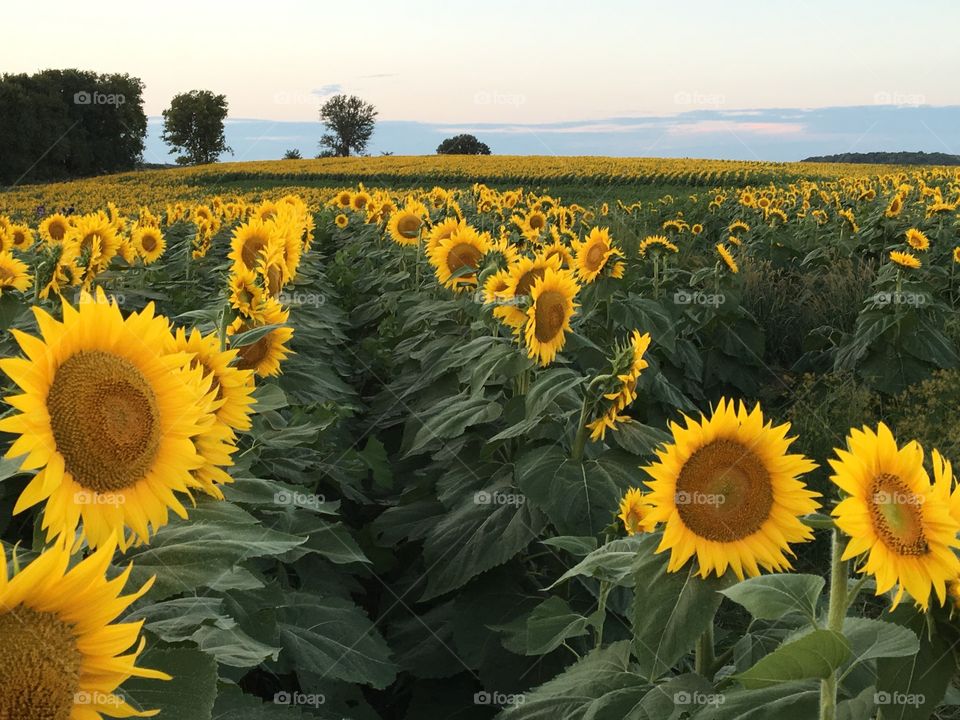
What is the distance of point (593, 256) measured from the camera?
5809 mm

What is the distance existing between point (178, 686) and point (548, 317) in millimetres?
2852

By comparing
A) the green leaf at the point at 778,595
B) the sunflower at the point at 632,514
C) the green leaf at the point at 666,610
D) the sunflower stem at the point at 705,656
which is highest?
the green leaf at the point at 778,595

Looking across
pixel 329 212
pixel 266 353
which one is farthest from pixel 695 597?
pixel 329 212

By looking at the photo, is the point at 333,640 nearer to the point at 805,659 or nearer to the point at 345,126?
the point at 805,659

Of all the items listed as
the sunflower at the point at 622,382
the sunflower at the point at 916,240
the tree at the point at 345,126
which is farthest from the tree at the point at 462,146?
the sunflower at the point at 622,382

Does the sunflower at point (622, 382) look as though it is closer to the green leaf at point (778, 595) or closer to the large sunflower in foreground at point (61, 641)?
the green leaf at point (778, 595)

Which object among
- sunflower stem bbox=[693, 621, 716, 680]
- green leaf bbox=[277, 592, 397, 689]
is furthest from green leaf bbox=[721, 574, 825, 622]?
green leaf bbox=[277, 592, 397, 689]

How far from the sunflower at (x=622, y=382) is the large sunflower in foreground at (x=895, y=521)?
52.2 inches

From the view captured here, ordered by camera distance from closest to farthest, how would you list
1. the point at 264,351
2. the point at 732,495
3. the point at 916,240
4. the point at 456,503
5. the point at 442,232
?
the point at 732,495, the point at 264,351, the point at 456,503, the point at 442,232, the point at 916,240

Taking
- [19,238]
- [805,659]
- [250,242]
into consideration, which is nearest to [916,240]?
[250,242]

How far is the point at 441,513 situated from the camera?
4270 millimetres

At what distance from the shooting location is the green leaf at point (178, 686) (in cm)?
127

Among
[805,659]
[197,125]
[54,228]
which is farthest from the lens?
[197,125]

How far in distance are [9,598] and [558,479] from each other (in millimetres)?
2272
